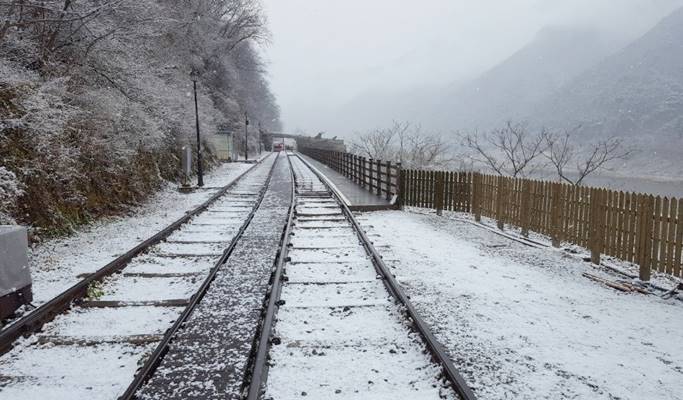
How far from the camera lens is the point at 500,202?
11094mm

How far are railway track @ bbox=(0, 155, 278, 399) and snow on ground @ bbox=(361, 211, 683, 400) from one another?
2853 mm

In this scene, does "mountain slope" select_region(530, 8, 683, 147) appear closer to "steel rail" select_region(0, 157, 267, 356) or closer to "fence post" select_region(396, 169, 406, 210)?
"fence post" select_region(396, 169, 406, 210)

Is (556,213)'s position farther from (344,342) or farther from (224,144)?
(224,144)

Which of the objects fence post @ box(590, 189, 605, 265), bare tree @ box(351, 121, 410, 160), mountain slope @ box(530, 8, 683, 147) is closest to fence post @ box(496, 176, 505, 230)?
fence post @ box(590, 189, 605, 265)

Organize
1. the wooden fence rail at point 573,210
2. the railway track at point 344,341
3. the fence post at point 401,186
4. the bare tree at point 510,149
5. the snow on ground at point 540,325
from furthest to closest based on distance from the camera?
the bare tree at point 510,149
the fence post at point 401,186
the wooden fence rail at point 573,210
the snow on ground at point 540,325
the railway track at point 344,341

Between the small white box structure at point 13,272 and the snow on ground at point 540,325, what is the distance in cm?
455

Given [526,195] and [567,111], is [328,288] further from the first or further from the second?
[567,111]

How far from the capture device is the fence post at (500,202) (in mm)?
10969

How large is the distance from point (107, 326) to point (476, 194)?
994 centimetres

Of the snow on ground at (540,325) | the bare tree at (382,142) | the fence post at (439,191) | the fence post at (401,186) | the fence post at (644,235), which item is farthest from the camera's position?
the bare tree at (382,142)

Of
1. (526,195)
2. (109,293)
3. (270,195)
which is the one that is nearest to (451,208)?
(526,195)

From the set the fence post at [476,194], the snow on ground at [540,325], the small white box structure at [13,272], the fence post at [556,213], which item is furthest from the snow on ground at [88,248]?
the fence post at [556,213]

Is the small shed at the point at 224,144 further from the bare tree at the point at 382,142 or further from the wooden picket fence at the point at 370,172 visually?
the bare tree at the point at 382,142

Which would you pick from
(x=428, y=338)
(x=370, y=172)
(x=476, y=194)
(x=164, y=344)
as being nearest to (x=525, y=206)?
(x=476, y=194)
